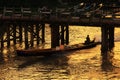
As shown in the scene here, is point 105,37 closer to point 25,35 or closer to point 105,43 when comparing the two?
point 105,43

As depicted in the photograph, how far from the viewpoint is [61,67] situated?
45.2 meters

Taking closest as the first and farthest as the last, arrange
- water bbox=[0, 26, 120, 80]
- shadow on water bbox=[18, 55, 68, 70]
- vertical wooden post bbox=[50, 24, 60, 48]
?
water bbox=[0, 26, 120, 80]
shadow on water bbox=[18, 55, 68, 70]
vertical wooden post bbox=[50, 24, 60, 48]

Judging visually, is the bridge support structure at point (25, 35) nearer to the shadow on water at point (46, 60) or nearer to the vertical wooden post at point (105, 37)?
the shadow on water at point (46, 60)

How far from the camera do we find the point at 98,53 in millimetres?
52219

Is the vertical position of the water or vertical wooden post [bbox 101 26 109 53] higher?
vertical wooden post [bbox 101 26 109 53]

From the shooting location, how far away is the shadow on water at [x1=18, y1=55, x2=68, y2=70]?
46.6m

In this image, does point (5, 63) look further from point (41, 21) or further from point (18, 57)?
point (41, 21)

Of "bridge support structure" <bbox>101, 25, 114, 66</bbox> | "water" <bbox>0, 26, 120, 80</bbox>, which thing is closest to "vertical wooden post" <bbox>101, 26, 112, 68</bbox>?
"bridge support structure" <bbox>101, 25, 114, 66</bbox>

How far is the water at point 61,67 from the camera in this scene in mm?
41250

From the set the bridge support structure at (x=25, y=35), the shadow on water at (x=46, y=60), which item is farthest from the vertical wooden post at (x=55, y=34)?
the bridge support structure at (x=25, y=35)

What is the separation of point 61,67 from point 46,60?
374cm

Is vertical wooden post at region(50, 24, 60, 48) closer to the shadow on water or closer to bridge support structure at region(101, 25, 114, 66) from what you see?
the shadow on water

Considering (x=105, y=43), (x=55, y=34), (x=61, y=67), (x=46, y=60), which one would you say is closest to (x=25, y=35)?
(x=55, y=34)

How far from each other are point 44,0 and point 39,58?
167ft
